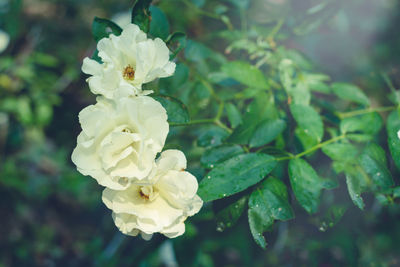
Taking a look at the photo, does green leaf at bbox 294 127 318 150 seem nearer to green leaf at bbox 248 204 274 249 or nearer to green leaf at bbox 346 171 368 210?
green leaf at bbox 346 171 368 210

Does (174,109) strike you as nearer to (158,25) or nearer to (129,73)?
(129,73)

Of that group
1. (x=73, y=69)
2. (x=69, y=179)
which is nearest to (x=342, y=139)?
(x=69, y=179)

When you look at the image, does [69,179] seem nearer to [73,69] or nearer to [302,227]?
[73,69]

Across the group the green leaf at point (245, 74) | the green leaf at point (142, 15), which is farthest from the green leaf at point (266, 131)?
the green leaf at point (142, 15)

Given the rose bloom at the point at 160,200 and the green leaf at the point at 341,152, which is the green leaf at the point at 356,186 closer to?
the green leaf at the point at 341,152

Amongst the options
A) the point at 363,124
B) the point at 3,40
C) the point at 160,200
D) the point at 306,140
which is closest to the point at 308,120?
the point at 306,140

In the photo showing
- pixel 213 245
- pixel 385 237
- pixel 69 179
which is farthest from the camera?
pixel 69 179
